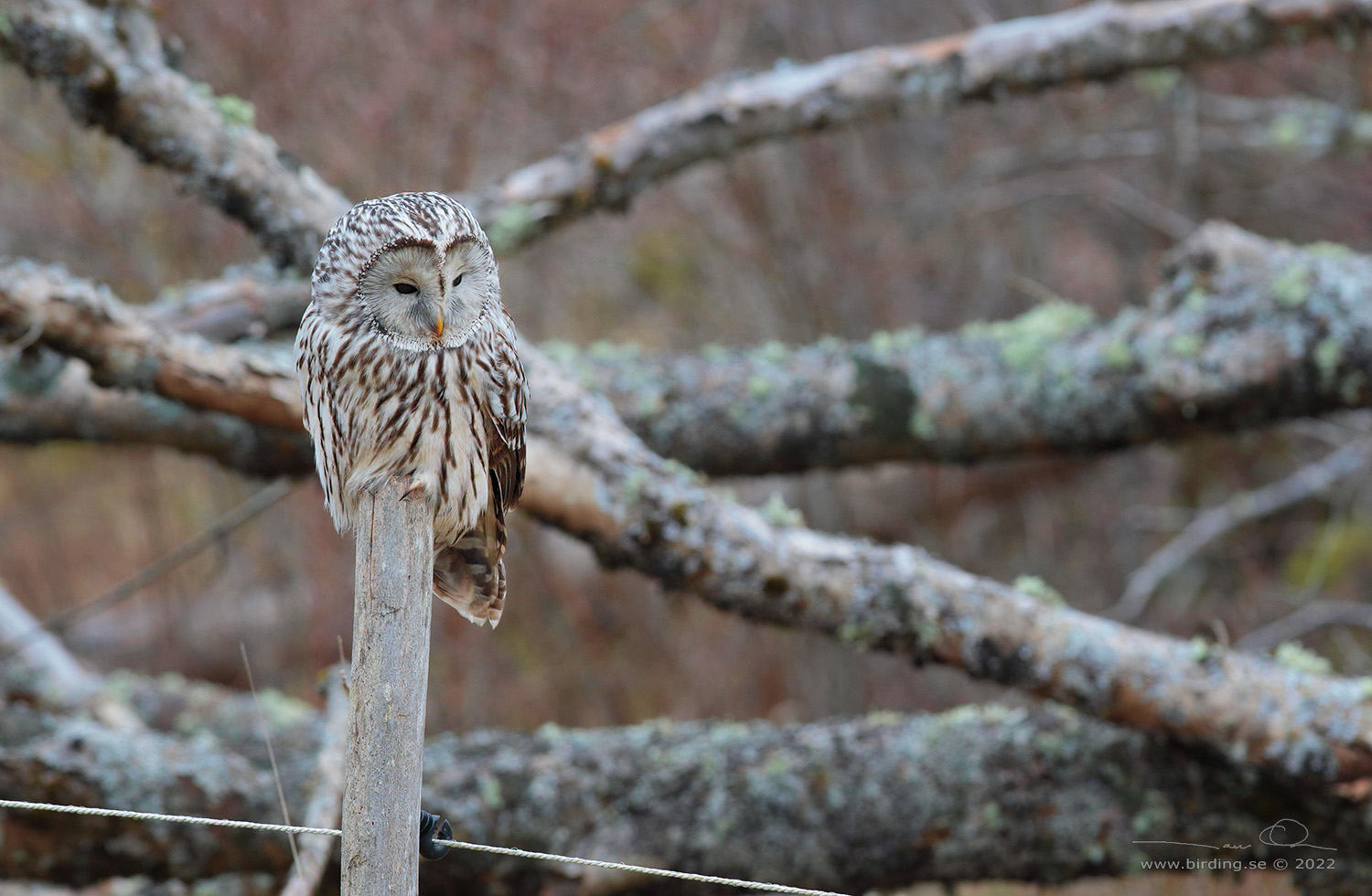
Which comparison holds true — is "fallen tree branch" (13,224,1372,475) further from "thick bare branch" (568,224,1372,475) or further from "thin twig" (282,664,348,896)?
"thin twig" (282,664,348,896)

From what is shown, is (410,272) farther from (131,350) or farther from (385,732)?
(131,350)

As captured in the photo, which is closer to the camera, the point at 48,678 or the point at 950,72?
the point at 950,72

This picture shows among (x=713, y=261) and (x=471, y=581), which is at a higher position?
(x=713, y=261)


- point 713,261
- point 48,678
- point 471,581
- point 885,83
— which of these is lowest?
point 471,581

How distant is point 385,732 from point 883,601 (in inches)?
70.4

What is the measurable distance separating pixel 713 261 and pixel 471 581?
479 centimetres

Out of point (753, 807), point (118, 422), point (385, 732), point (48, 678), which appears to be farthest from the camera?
point (48, 678)

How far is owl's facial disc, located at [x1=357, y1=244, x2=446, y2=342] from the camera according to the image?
216cm

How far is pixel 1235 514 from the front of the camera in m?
6.48

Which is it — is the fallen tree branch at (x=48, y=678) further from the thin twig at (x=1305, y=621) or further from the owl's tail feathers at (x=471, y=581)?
the thin twig at (x=1305, y=621)

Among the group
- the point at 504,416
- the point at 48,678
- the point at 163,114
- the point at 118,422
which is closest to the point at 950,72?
the point at 163,114
